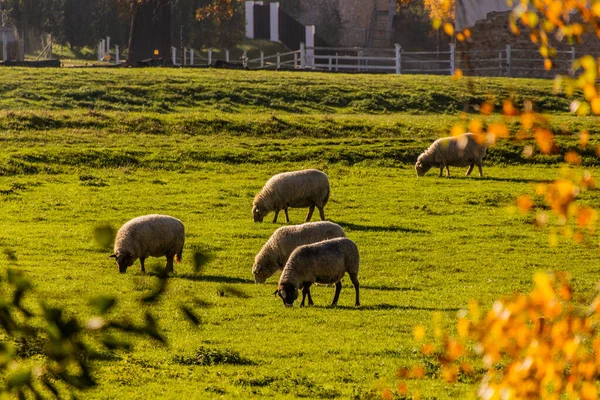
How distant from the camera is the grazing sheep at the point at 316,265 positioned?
15.6 meters

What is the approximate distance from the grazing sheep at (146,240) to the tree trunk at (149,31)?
41.2 metres

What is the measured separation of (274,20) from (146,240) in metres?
62.0

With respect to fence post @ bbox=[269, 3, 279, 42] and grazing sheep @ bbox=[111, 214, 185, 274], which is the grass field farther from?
fence post @ bbox=[269, 3, 279, 42]

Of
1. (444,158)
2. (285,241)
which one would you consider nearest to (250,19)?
(444,158)

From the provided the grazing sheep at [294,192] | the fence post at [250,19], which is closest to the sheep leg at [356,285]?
the grazing sheep at [294,192]

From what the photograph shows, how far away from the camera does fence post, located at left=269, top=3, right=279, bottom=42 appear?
79.0 metres

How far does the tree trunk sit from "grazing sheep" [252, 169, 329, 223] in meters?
36.2

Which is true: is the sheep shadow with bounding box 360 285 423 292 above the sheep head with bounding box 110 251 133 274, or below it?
below

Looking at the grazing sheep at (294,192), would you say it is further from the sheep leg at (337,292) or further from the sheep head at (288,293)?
the sheep head at (288,293)

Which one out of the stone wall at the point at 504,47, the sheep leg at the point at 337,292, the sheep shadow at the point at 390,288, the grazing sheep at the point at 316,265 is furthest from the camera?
the stone wall at the point at 504,47

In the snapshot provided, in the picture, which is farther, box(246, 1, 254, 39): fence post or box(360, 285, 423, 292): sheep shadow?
box(246, 1, 254, 39): fence post

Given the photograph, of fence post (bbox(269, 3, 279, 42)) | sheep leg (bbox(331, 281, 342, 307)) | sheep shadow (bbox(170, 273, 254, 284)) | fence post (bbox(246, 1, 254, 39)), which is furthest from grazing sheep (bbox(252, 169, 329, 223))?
fence post (bbox(246, 1, 254, 39))

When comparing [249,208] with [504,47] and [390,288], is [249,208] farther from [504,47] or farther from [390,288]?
[504,47]

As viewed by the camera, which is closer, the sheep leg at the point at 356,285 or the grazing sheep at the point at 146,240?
the sheep leg at the point at 356,285
